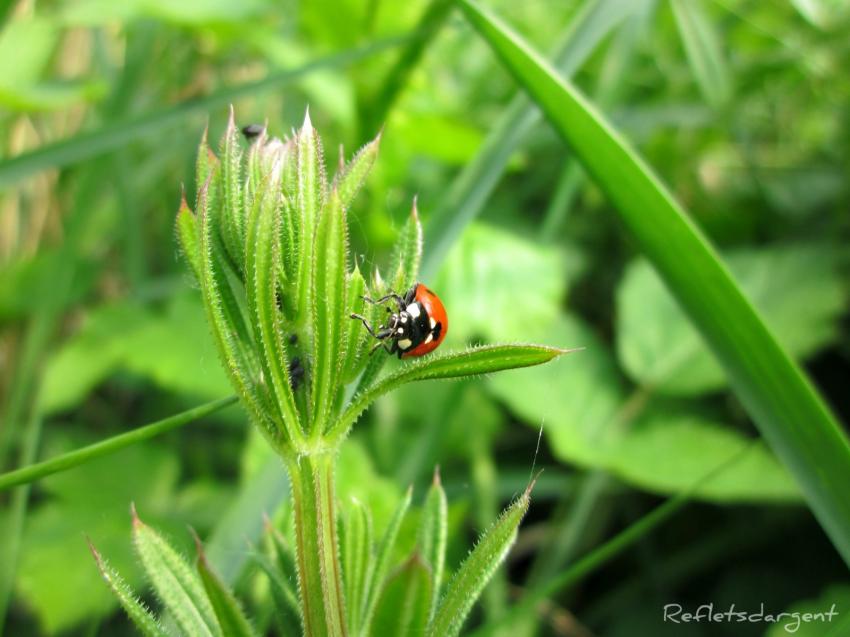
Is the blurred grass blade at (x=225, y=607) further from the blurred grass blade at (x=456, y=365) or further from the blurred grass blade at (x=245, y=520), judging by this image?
the blurred grass blade at (x=245, y=520)

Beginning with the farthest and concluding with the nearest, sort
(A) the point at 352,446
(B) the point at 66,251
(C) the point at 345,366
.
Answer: (B) the point at 66,251 → (A) the point at 352,446 → (C) the point at 345,366

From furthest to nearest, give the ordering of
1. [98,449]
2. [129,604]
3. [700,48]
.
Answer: [700,48]
[98,449]
[129,604]

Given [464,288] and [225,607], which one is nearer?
[225,607]

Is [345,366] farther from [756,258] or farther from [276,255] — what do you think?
[756,258]

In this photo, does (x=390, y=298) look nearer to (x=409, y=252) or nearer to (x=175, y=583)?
(x=409, y=252)

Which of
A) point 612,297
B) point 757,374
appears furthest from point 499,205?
point 757,374

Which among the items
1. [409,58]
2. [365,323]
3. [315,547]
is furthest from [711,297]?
[409,58]

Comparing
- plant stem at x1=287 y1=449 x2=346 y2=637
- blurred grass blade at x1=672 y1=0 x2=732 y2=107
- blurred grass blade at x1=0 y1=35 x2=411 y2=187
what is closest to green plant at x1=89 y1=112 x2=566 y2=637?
plant stem at x1=287 y1=449 x2=346 y2=637
